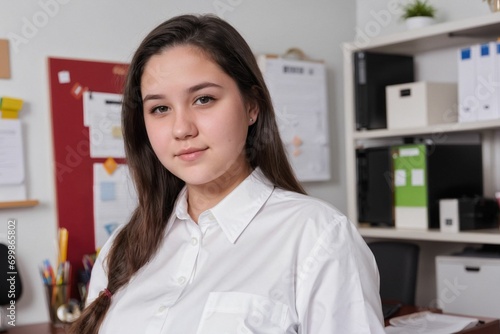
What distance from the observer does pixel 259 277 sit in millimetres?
1169

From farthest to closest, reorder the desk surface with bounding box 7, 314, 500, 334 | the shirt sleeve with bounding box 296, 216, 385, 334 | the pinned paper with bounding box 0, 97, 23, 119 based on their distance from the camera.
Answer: the pinned paper with bounding box 0, 97, 23, 119, the desk surface with bounding box 7, 314, 500, 334, the shirt sleeve with bounding box 296, 216, 385, 334

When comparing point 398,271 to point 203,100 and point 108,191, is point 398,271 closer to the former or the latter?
point 108,191

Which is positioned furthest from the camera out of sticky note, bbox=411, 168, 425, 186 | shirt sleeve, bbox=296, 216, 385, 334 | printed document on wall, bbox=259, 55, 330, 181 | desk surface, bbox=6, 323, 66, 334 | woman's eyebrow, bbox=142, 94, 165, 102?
printed document on wall, bbox=259, 55, 330, 181

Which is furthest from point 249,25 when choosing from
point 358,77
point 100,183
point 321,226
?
point 321,226

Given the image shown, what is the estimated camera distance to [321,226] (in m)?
1.16

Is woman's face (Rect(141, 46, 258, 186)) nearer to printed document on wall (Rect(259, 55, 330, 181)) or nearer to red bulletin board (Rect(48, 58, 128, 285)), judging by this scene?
red bulletin board (Rect(48, 58, 128, 285))

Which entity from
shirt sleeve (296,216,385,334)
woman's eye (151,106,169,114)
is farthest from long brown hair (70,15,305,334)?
shirt sleeve (296,216,385,334)

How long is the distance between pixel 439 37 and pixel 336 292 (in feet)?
6.52

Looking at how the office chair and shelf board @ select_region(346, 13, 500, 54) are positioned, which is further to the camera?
shelf board @ select_region(346, 13, 500, 54)

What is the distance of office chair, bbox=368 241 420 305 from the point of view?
7.92 feet

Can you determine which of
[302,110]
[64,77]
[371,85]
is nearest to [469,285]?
[371,85]

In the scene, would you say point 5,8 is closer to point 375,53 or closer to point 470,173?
point 375,53

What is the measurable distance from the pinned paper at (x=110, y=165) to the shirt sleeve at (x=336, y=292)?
152 cm

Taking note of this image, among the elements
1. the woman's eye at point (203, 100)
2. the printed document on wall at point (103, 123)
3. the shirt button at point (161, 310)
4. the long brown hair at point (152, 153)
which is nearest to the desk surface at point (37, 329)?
the printed document on wall at point (103, 123)
